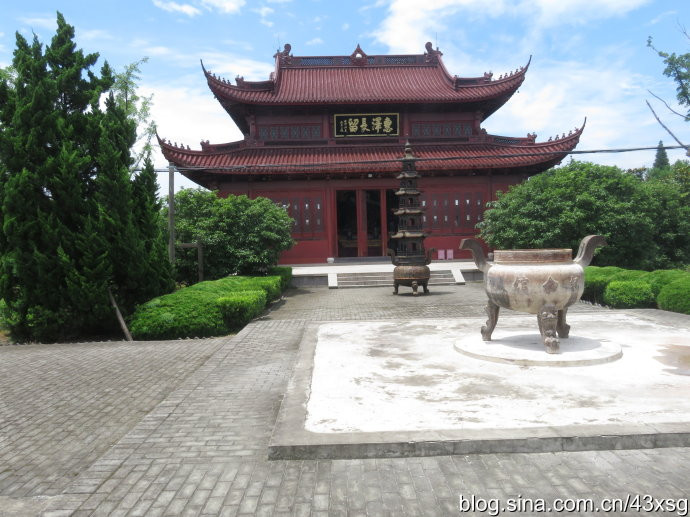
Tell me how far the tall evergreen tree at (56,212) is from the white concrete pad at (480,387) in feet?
16.6

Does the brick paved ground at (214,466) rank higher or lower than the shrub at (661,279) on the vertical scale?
lower

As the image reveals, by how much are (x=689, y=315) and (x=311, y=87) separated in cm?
1938

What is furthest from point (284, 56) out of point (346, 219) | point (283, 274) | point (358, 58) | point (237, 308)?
point (237, 308)

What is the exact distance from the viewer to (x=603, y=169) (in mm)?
15883

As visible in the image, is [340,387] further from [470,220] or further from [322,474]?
[470,220]

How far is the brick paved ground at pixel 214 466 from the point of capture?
2.75 m

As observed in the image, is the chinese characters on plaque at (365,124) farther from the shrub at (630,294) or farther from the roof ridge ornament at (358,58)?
the shrub at (630,294)

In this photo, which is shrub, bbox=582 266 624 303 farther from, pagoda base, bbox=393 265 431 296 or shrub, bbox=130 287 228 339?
shrub, bbox=130 287 228 339

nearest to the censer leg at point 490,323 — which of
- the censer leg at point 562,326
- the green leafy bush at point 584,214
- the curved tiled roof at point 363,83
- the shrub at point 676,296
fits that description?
the censer leg at point 562,326

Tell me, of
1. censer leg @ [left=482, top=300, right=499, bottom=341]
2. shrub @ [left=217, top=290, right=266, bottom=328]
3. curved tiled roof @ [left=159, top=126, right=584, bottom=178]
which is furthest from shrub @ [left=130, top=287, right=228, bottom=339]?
curved tiled roof @ [left=159, top=126, right=584, bottom=178]

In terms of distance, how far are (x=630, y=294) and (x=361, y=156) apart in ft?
44.3

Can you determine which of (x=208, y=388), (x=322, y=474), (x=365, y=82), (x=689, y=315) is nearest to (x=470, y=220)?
(x=365, y=82)

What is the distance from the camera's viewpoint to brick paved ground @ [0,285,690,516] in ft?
9.03

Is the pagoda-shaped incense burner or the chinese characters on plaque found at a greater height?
the chinese characters on plaque
